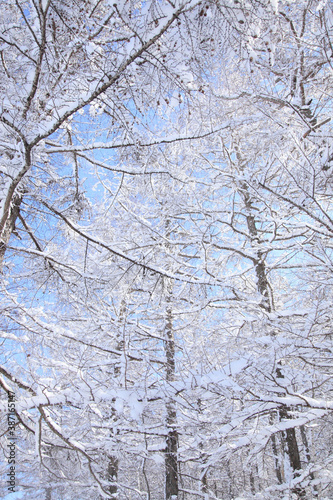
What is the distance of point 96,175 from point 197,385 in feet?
9.08

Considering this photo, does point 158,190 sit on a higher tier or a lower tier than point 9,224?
higher

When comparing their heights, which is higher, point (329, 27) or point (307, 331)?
point (329, 27)

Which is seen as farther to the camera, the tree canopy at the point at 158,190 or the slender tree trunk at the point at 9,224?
the slender tree trunk at the point at 9,224

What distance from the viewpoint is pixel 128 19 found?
1745mm

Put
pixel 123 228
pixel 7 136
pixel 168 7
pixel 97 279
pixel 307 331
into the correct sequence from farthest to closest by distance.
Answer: pixel 123 228 → pixel 97 279 → pixel 307 331 → pixel 7 136 → pixel 168 7

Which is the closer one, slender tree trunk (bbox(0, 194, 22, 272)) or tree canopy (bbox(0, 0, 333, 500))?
tree canopy (bbox(0, 0, 333, 500))

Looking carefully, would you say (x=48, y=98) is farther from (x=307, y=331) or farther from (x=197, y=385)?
(x=307, y=331)

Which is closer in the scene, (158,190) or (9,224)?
(9,224)

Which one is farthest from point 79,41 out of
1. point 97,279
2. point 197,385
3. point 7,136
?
point 197,385

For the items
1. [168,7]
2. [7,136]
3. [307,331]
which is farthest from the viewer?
[307,331]

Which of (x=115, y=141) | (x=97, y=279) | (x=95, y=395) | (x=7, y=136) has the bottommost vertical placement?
(x=95, y=395)

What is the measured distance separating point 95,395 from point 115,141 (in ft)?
7.89

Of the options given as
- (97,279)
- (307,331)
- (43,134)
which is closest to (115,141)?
(43,134)

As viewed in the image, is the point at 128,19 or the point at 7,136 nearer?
the point at 128,19
